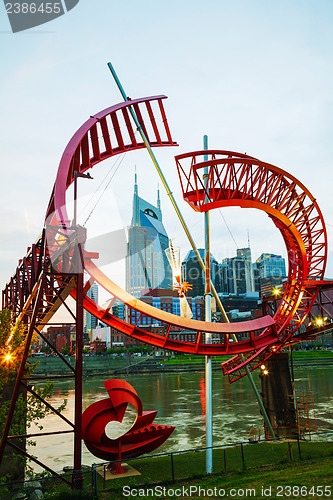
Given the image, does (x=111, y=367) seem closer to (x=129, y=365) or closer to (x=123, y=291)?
(x=129, y=365)

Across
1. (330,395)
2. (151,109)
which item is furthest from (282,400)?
(330,395)

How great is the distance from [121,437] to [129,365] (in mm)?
80835

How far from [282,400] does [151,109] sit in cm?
1976

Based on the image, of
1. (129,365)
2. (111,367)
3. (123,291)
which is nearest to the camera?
(123,291)

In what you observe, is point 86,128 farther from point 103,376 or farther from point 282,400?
point 103,376

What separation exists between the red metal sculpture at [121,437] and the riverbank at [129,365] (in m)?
65.0

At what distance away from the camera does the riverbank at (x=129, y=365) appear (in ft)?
290

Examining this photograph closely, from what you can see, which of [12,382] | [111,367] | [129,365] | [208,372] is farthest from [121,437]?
[129,365]

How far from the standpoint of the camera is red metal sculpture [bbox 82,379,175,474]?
57.7 ft

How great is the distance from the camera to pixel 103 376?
84.5 metres

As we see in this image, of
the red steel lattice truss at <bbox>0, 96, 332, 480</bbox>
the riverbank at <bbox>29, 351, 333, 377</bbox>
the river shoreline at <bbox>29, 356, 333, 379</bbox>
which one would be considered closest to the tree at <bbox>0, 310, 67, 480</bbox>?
the red steel lattice truss at <bbox>0, 96, 332, 480</bbox>

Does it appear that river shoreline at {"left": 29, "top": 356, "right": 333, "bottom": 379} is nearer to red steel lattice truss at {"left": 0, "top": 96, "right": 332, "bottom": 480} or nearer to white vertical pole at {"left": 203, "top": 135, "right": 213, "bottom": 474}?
red steel lattice truss at {"left": 0, "top": 96, "right": 332, "bottom": 480}

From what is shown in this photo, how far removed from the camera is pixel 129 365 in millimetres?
96625

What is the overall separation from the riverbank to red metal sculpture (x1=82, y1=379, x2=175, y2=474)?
65.0 m
